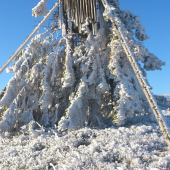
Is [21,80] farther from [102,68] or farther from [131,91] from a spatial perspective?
[131,91]

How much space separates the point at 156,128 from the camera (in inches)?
250

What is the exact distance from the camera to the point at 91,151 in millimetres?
4668

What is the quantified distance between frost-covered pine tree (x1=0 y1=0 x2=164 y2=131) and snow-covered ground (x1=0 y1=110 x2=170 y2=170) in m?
0.87

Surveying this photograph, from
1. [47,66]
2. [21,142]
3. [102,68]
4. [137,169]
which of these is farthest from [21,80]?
[137,169]

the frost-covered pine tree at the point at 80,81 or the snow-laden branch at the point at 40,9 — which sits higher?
the snow-laden branch at the point at 40,9

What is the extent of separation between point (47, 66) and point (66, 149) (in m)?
4.25

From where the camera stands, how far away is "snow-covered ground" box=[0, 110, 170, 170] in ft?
13.4

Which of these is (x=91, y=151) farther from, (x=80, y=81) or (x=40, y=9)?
(x=40, y=9)

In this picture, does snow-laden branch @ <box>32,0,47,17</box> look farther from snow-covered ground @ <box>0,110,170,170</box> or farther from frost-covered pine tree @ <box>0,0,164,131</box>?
snow-covered ground @ <box>0,110,170,170</box>

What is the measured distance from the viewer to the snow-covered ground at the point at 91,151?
4.08 metres

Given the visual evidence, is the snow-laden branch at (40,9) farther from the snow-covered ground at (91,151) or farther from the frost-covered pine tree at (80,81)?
the snow-covered ground at (91,151)

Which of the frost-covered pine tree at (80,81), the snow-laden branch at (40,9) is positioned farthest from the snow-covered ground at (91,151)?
the snow-laden branch at (40,9)

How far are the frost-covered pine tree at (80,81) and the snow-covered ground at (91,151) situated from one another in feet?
2.86

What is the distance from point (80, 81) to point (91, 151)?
3651mm
